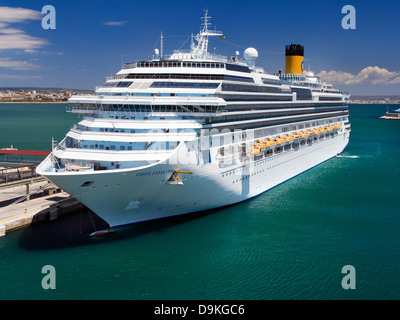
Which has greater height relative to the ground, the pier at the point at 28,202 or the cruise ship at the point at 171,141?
the cruise ship at the point at 171,141

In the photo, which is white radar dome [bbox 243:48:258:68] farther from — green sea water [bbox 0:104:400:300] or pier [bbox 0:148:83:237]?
pier [bbox 0:148:83:237]

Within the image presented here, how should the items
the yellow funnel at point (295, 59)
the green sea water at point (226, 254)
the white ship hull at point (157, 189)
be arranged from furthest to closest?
the yellow funnel at point (295, 59)
the white ship hull at point (157, 189)
the green sea water at point (226, 254)

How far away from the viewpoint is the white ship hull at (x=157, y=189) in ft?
67.0

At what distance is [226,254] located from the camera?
20.9 m

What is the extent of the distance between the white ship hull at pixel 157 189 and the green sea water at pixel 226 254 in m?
0.98

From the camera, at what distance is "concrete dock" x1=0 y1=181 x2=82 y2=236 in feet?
80.5

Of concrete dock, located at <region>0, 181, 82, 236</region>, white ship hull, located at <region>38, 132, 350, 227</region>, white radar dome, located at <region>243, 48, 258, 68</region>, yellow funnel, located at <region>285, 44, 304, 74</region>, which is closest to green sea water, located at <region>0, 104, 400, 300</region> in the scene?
concrete dock, located at <region>0, 181, 82, 236</region>

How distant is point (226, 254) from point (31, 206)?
14734mm

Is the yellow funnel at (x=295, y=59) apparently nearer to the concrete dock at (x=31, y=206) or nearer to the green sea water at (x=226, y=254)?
the green sea water at (x=226, y=254)

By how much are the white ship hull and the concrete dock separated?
15.3ft

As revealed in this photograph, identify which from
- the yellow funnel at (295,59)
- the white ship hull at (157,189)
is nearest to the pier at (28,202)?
the white ship hull at (157,189)

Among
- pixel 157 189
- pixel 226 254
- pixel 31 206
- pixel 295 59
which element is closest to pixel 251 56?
pixel 295 59

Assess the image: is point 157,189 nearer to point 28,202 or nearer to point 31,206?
point 31,206
